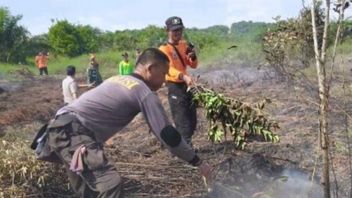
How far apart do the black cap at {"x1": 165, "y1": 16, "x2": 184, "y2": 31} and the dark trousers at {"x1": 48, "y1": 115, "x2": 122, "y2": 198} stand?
9.05 ft

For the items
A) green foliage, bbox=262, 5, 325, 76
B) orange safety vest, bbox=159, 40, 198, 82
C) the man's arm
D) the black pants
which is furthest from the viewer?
the black pants

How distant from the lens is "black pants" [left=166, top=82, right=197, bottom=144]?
22.0ft

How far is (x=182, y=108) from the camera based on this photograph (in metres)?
6.72

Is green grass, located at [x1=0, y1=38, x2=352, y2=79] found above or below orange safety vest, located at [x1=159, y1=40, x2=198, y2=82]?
below

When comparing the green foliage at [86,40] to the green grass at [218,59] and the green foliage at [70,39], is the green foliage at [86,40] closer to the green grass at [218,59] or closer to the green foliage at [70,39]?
the green foliage at [70,39]

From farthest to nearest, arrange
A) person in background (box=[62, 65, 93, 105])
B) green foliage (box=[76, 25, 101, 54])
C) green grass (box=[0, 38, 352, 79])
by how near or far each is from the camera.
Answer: green foliage (box=[76, 25, 101, 54]) < green grass (box=[0, 38, 352, 79]) < person in background (box=[62, 65, 93, 105])

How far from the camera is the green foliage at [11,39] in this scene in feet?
152

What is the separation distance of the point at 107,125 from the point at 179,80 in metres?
2.57

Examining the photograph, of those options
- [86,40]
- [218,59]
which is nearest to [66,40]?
[86,40]

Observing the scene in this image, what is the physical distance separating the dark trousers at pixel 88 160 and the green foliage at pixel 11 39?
142 ft

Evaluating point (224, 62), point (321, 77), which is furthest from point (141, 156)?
point (224, 62)

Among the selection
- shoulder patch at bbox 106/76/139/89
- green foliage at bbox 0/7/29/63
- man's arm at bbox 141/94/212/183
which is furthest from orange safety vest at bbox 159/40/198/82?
green foliage at bbox 0/7/29/63

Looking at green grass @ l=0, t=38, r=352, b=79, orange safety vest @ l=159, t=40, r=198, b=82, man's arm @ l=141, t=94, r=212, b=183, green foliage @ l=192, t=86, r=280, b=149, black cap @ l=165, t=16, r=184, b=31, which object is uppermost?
black cap @ l=165, t=16, r=184, b=31

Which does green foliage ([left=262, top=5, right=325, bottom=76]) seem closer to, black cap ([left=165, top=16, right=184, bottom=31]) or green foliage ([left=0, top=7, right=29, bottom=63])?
black cap ([left=165, top=16, right=184, bottom=31])
